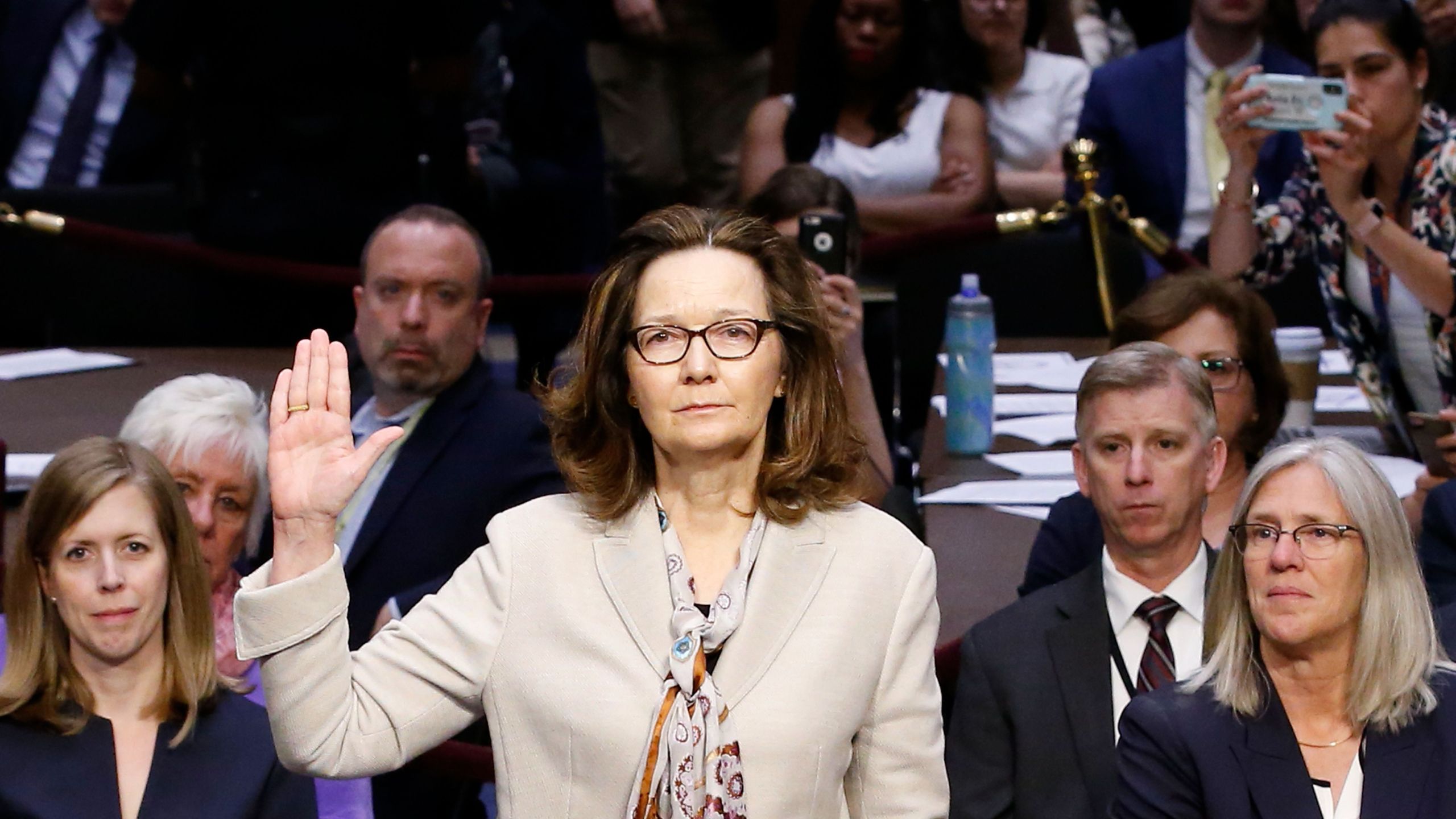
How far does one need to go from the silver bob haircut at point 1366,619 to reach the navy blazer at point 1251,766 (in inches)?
0.9

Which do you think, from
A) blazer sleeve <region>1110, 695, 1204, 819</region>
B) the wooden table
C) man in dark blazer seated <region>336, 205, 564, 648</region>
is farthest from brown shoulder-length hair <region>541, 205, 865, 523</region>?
man in dark blazer seated <region>336, 205, 564, 648</region>

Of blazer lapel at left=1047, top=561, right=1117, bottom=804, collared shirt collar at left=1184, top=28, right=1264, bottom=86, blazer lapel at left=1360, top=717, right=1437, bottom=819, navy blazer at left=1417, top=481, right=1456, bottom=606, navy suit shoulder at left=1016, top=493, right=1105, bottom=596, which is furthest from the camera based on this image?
collared shirt collar at left=1184, top=28, right=1264, bottom=86

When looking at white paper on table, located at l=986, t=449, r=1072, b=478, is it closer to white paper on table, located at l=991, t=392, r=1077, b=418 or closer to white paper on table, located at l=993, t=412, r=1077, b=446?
white paper on table, located at l=993, t=412, r=1077, b=446

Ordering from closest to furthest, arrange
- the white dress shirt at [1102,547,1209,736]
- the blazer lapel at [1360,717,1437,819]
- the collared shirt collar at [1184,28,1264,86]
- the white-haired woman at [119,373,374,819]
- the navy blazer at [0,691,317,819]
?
1. the blazer lapel at [1360,717,1437,819]
2. the navy blazer at [0,691,317,819]
3. the white dress shirt at [1102,547,1209,736]
4. the white-haired woman at [119,373,374,819]
5. the collared shirt collar at [1184,28,1264,86]

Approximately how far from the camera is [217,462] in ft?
11.7

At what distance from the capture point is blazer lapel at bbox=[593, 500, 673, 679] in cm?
213

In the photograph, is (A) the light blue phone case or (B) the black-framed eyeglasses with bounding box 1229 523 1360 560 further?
(A) the light blue phone case

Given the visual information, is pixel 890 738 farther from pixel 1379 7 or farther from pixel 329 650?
pixel 1379 7

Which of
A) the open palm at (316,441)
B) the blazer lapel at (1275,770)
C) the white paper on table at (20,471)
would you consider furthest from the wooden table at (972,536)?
the white paper on table at (20,471)

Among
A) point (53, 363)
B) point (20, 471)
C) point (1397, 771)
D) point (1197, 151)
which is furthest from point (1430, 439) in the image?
point (53, 363)

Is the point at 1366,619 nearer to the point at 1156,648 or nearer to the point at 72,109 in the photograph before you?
the point at 1156,648

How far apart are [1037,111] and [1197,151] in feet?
2.71

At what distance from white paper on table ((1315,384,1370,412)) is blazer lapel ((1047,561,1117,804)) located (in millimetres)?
1705

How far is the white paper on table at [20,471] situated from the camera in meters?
3.93
